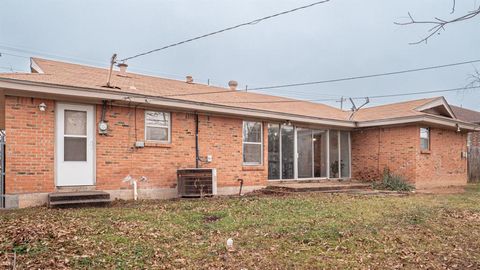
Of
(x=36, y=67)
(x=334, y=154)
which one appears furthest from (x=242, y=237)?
(x=334, y=154)

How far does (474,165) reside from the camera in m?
19.4

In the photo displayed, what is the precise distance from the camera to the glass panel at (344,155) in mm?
16125

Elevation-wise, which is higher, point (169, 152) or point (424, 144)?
point (424, 144)

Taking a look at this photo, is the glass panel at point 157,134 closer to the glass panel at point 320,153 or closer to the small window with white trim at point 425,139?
the glass panel at point 320,153

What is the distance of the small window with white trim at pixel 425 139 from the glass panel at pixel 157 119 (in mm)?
10272

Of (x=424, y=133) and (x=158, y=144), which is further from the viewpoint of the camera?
(x=424, y=133)

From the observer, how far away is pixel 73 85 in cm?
870

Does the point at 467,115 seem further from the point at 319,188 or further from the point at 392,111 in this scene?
the point at 319,188

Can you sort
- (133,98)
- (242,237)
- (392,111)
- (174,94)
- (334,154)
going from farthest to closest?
(334,154) → (392,111) → (174,94) → (133,98) → (242,237)

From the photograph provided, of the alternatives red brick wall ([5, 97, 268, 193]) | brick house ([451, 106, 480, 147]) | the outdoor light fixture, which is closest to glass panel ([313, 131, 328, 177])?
red brick wall ([5, 97, 268, 193])

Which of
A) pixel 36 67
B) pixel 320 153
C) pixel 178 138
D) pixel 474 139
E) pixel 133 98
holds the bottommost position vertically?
pixel 320 153

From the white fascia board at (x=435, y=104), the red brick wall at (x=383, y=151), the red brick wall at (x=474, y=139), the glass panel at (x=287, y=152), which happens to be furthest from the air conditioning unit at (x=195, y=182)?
the red brick wall at (x=474, y=139)

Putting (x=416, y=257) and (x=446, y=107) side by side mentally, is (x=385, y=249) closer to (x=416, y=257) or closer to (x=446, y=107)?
(x=416, y=257)

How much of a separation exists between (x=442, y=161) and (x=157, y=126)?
485 inches
